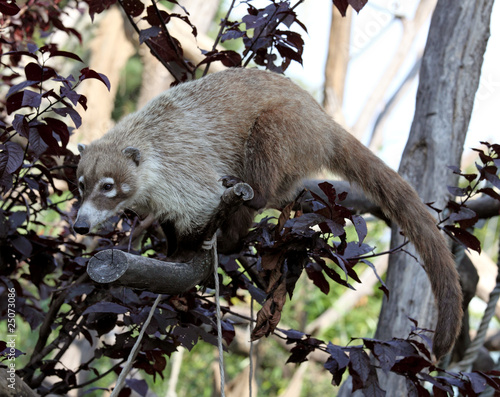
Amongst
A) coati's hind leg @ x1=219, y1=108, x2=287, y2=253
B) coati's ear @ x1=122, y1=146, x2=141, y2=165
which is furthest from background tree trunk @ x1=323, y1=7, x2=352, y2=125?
coati's ear @ x1=122, y1=146, x2=141, y2=165

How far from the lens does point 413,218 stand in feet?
7.08

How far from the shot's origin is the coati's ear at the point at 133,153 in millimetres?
2058

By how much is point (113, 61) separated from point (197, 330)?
1057cm

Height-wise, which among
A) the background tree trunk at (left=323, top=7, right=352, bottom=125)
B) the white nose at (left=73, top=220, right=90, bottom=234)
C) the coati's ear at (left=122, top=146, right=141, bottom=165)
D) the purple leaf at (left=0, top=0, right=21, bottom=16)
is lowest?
the white nose at (left=73, top=220, right=90, bottom=234)

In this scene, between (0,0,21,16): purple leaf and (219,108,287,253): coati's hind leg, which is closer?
(0,0,21,16): purple leaf

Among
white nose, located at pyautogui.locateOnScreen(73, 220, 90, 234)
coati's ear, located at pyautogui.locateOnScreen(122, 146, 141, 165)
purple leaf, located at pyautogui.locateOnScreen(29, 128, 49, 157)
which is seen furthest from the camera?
coati's ear, located at pyautogui.locateOnScreen(122, 146, 141, 165)

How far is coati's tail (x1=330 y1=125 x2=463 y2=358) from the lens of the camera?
1941 millimetres

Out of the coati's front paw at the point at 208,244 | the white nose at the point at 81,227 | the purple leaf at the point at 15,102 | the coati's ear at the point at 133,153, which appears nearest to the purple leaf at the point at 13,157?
the purple leaf at the point at 15,102

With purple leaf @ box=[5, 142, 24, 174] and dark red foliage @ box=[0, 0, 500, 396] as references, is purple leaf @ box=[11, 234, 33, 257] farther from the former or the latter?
purple leaf @ box=[5, 142, 24, 174]

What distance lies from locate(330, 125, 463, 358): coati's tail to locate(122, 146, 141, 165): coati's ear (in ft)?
2.75

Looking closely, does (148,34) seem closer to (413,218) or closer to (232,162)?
(232,162)

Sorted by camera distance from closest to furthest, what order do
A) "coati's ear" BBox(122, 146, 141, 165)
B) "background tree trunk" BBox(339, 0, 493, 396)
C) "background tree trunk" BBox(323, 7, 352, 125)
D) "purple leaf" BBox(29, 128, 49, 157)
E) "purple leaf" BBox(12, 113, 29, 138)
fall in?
"purple leaf" BBox(12, 113, 29, 138)
"purple leaf" BBox(29, 128, 49, 157)
"coati's ear" BBox(122, 146, 141, 165)
"background tree trunk" BBox(339, 0, 493, 396)
"background tree trunk" BBox(323, 7, 352, 125)

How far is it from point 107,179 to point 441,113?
1.66 meters

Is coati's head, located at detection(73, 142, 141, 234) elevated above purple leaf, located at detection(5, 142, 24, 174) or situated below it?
above
